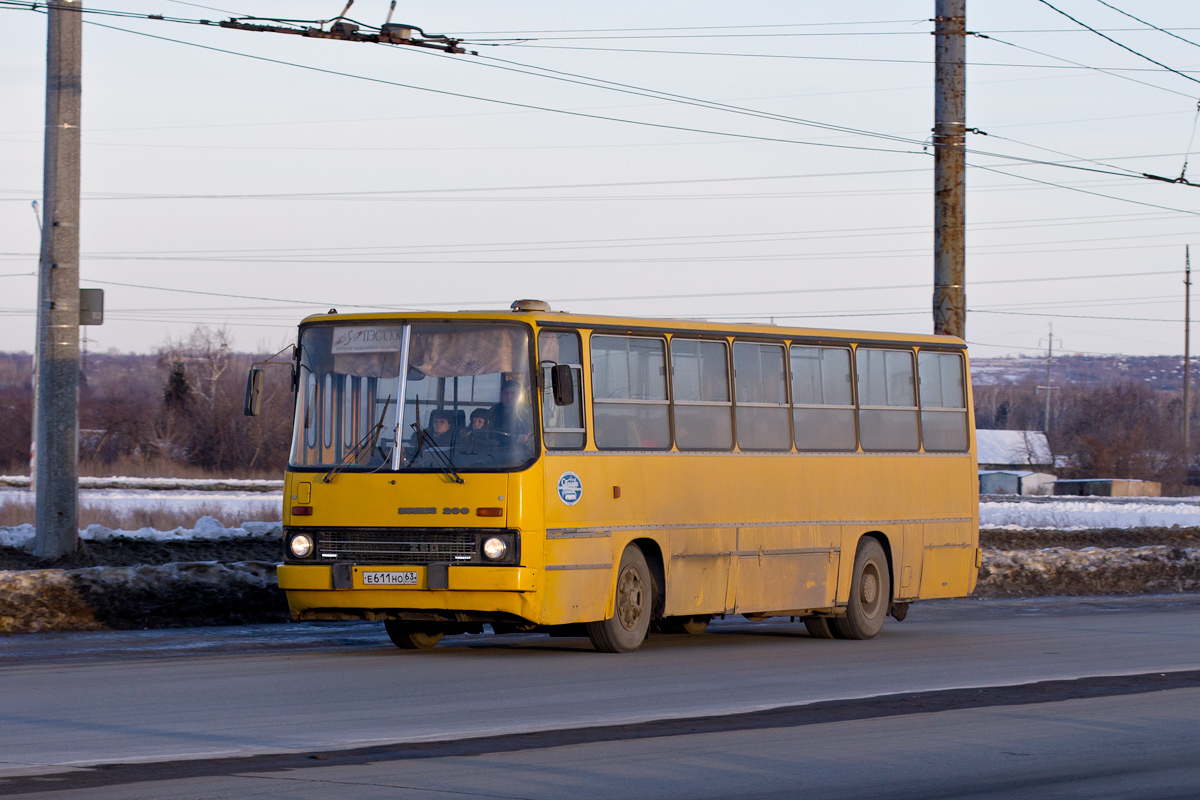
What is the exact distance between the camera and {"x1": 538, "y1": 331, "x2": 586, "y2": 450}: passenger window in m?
14.3

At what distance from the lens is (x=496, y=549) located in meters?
13.9

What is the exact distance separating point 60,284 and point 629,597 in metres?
7.90

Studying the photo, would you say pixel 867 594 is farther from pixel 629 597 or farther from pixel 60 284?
pixel 60 284

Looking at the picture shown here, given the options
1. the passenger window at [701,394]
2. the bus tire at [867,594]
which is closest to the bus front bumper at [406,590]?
the passenger window at [701,394]

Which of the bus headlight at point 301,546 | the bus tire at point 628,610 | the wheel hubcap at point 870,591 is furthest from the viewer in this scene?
the wheel hubcap at point 870,591

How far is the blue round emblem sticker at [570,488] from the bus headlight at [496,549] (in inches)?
26.5

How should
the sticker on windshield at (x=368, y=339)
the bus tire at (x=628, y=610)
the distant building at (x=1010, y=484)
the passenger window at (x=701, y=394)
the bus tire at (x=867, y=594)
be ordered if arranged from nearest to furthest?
the sticker on windshield at (x=368, y=339), the bus tire at (x=628, y=610), the passenger window at (x=701, y=394), the bus tire at (x=867, y=594), the distant building at (x=1010, y=484)

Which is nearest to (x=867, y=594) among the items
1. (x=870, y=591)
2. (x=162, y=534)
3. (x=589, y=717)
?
(x=870, y=591)

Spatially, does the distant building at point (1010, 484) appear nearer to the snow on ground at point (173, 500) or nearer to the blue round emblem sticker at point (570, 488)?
the snow on ground at point (173, 500)

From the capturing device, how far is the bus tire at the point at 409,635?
50.7 ft

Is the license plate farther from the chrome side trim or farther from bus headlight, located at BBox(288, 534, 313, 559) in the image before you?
the chrome side trim

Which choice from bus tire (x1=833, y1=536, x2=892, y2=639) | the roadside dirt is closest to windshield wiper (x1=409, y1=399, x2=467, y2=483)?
bus tire (x1=833, y1=536, x2=892, y2=639)

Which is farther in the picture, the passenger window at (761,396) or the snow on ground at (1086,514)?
the snow on ground at (1086,514)

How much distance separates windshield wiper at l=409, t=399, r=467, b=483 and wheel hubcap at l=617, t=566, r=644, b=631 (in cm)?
185
